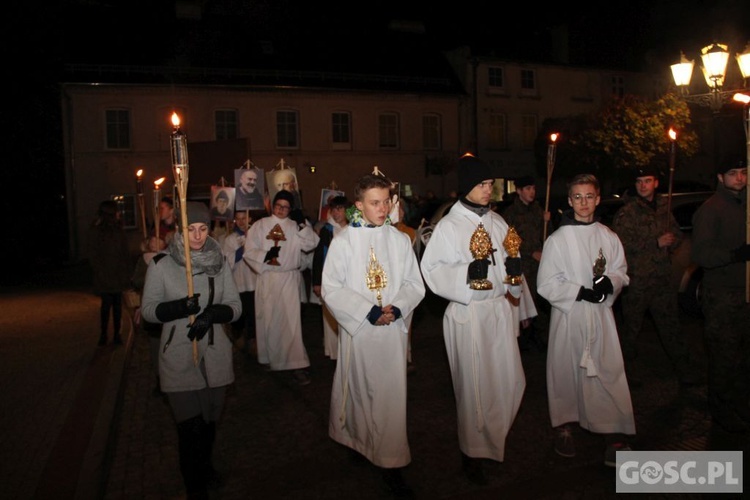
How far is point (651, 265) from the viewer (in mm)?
7023

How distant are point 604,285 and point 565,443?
52.3 inches

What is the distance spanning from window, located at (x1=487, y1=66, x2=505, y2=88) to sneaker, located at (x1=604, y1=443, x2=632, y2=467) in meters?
32.8

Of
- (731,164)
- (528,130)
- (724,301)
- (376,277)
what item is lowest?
(724,301)

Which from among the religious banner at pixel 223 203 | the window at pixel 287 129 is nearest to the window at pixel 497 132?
the window at pixel 287 129

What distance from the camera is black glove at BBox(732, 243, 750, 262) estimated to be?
521 centimetres

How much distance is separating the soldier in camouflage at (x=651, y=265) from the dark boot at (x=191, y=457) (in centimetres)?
467

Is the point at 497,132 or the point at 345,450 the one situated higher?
the point at 497,132

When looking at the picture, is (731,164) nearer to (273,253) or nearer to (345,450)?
(345,450)

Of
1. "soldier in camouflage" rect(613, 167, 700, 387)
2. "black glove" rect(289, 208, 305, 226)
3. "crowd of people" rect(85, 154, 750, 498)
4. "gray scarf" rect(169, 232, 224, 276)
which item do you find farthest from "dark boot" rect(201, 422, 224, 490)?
"soldier in camouflage" rect(613, 167, 700, 387)

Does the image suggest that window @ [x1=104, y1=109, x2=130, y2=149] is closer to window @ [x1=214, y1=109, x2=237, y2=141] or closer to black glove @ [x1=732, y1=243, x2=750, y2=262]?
window @ [x1=214, y1=109, x2=237, y2=141]

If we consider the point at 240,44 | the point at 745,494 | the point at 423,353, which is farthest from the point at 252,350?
the point at 240,44

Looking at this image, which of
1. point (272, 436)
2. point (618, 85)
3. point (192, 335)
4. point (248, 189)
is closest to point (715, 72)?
point (248, 189)

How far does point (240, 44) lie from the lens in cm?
3238

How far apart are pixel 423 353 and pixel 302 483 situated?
13.7 feet
